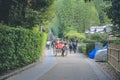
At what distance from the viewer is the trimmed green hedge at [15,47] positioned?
58.5 ft

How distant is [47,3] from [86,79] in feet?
45.2

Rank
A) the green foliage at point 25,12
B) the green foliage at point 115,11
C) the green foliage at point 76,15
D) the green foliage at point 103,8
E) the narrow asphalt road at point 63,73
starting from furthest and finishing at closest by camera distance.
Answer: the green foliage at point 76,15 → the green foliage at point 25,12 → the green foliage at point 103,8 → the narrow asphalt road at point 63,73 → the green foliage at point 115,11

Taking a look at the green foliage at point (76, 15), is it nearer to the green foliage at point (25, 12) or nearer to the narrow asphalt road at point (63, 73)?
the green foliage at point (25, 12)

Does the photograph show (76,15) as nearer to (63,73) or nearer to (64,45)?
(64,45)

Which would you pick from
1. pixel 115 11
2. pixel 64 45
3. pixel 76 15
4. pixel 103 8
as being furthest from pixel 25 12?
pixel 76 15

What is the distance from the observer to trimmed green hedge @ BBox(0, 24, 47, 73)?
17.8 meters

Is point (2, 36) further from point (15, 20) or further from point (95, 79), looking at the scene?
point (15, 20)

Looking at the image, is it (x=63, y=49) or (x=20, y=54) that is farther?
(x=63, y=49)

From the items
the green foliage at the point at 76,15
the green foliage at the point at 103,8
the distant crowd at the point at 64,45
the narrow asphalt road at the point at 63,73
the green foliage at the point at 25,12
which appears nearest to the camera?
the narrow asphalt road at the point at 63,73

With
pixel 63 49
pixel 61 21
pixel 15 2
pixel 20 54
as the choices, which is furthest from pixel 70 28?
pixel 20 54

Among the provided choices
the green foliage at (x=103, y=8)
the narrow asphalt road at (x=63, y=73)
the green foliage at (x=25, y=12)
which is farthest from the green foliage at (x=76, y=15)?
the narrow asphalt road at (x=63, y=73)

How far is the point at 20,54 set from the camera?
71.5 feet

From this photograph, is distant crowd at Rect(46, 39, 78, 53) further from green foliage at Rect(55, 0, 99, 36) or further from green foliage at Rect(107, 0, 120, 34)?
green foliage at Rect(107, 0, 120, 34)

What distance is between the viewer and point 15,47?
20.6 meters
